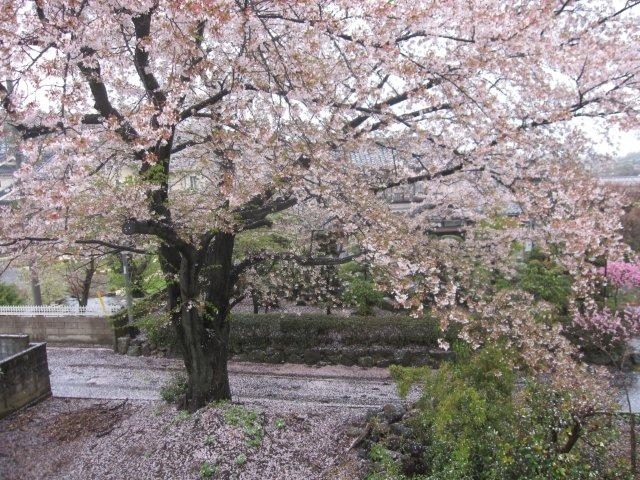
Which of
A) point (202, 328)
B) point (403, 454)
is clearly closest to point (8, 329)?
point (202, 328)

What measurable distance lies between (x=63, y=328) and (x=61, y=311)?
45 cm

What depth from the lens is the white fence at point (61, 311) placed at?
12.2 m

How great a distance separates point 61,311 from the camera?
12.4 meters

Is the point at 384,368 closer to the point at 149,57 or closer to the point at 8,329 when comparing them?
the point at 149,57

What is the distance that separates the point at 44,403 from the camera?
8648 mm

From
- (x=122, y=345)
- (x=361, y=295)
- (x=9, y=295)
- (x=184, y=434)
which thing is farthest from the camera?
(x=9, y=295)

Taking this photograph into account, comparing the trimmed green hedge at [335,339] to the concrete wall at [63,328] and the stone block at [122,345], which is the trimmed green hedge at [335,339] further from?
the concrete wall at [63,328]

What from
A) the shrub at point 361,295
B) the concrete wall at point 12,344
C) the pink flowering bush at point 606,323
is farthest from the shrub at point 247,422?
the pink flowering bush at point 606,323

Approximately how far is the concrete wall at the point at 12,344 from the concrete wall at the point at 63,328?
2313mm

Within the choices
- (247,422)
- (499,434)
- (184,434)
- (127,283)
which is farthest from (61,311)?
(499,434)

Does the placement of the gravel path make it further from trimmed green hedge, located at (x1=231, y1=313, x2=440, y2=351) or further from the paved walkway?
trimmed green hedge, located at (x1=231, y1=313, x2=440, y2=351)

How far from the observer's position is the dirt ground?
18.3ft

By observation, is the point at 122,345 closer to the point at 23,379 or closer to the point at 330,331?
the point at 23,379

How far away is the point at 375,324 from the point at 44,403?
6.81m
